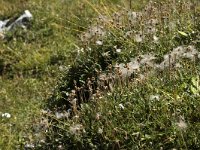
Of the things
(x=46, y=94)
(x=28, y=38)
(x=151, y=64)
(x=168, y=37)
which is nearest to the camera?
(x=151, y=64)

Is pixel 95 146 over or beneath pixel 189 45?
beneath

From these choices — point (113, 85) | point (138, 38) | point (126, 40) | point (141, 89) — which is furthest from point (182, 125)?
point (126, 40)

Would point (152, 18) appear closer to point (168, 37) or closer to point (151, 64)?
point (168, 37)

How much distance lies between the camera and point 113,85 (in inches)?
247

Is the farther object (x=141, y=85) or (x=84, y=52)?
(x=84, y=52)

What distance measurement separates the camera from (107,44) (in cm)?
782

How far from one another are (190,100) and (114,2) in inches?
257

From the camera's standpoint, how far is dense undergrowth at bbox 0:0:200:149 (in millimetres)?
5438

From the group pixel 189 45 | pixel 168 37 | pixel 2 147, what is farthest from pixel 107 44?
pixel 2 147

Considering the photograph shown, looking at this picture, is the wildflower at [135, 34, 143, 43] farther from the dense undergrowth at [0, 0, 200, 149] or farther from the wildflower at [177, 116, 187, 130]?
the wildflower at [177, 116, 187, 130]

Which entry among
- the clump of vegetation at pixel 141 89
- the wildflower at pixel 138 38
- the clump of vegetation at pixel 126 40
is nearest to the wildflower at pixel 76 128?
the clump of vegetation at pixel 141 89

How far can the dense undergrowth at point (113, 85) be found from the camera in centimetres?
544

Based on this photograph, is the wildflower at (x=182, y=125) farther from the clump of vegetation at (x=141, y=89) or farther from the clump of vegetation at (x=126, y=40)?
the clump of vegetation at (x=126, y=40)

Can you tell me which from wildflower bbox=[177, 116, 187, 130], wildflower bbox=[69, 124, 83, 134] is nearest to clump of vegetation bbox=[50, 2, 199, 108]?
wildflower bbox=[69, 124, 83, 134]
